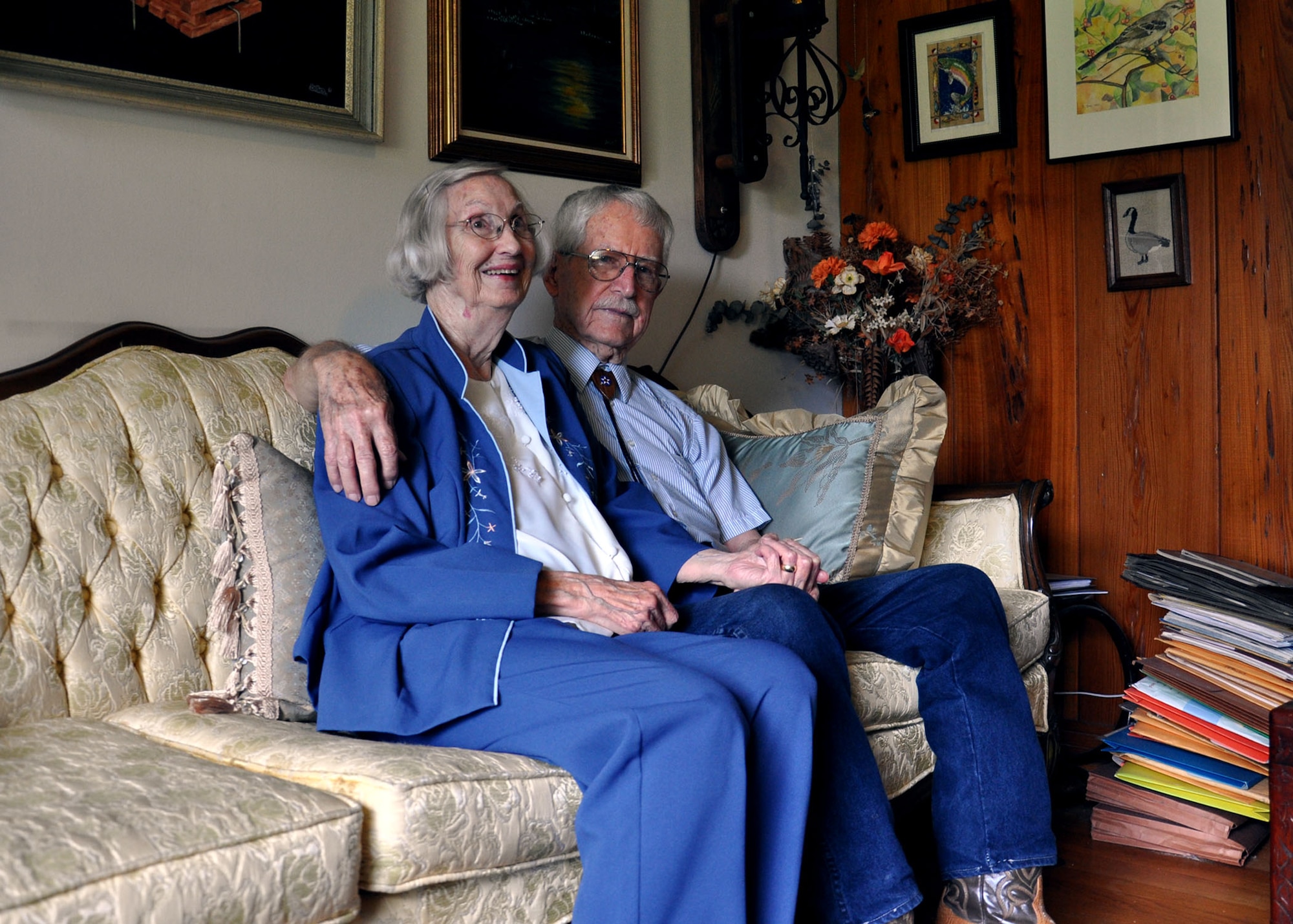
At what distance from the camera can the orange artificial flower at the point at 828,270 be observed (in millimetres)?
2895

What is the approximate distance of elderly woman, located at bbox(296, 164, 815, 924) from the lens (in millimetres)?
1235

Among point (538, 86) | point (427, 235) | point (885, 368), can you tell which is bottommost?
point (885, 368)

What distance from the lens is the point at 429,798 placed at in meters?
1.21

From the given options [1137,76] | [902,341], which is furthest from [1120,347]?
[1137,76]

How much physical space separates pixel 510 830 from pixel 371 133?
1.49m

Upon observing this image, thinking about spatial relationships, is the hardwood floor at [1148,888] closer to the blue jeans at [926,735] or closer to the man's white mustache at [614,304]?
the blue jeans at [926,735]

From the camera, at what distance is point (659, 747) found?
125 cm

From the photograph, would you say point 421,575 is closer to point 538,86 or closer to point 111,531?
point 111,531

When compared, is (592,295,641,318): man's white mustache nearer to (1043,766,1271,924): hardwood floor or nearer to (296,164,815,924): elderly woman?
(296,164,815,924): elderly woman

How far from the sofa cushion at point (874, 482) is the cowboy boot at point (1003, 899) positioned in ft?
2.04

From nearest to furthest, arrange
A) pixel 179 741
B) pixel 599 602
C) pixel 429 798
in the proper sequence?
pixel 429 798
pixel 179 741
pixel 599 602

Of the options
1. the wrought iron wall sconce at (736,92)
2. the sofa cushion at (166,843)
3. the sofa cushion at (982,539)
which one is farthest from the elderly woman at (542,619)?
the wrought iron wall sconce at (736,92)

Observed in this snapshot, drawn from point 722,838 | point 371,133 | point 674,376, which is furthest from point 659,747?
point 674,376

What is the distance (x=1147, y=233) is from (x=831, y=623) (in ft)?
5.56
